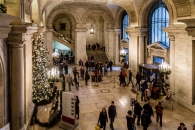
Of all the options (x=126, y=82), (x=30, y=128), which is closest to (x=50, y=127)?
(x=30, y=128)

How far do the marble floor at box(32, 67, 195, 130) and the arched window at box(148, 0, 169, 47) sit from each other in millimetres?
4473

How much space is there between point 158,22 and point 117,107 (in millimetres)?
8100

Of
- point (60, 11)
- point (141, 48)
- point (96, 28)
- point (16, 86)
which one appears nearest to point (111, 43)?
point (96, 28)

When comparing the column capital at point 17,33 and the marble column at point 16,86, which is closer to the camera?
the column capital at point 17,33

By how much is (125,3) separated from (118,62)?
9.40 m

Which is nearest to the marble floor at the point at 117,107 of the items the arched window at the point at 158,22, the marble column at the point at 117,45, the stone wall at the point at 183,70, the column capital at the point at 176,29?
the stone wall at the point at 183,70

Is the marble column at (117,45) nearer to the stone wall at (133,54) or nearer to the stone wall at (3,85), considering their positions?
the stone wall at (133,54)

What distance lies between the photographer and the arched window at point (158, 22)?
1545cm

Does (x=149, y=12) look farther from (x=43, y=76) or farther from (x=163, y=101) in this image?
(x=43, y=76)

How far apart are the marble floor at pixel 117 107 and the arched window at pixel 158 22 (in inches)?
176

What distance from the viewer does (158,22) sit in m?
16.5

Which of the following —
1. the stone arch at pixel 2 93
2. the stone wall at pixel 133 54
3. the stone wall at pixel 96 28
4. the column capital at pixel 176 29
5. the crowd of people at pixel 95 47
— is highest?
the stone wall at pixel 96 28

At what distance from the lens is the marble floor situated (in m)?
9.66

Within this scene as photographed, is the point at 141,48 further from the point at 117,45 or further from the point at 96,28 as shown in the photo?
the point at 96,28
